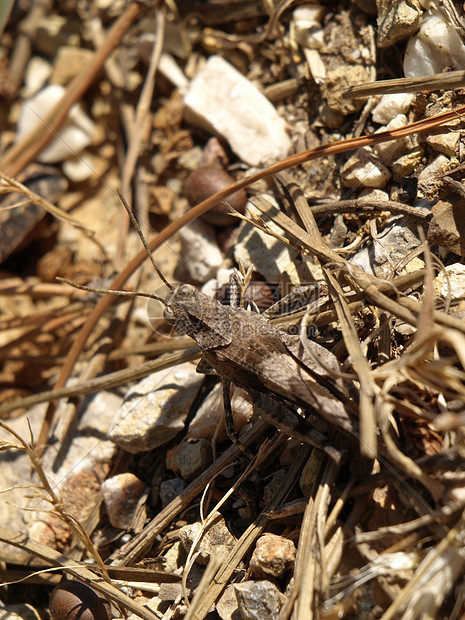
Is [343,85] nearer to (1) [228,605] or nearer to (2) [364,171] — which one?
(2) [364,171]

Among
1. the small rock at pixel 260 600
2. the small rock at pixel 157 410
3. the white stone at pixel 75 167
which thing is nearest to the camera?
the small rock at pixel 260 600

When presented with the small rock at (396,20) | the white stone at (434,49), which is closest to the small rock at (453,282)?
the white stone at (434,49)

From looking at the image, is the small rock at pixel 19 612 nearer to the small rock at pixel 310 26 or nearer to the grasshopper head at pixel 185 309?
the grasshopper head at pixel 185 309

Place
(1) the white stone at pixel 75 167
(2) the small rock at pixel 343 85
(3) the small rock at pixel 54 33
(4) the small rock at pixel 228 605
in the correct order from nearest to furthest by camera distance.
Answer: (4) the small rock at pixel 228 605 → (2) the small rock at pixel 343 85 → (1) the white stone at pixel 75 167 → (3) the small rock at pixel 54 33

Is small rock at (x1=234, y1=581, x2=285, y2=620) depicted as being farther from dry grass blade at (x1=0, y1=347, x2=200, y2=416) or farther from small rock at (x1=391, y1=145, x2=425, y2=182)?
small rock at (x1=391, y1=145, x2=425, y2=182)

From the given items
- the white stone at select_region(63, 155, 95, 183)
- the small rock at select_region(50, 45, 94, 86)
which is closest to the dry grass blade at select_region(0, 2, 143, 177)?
the white stone at select_region(63, 155, 95, 183)

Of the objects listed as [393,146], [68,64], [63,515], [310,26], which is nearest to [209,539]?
[63,515]
